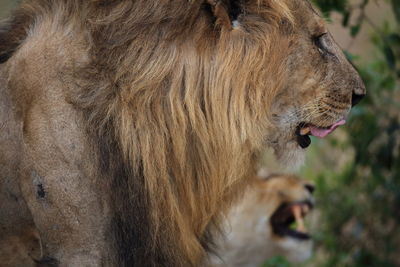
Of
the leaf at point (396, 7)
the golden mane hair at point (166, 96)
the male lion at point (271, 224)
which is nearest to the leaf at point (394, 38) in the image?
the leaf at point (396, 7)

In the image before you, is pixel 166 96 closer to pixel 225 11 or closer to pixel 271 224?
pixel 225 11

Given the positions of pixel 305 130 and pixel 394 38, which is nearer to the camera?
pixel 305 130

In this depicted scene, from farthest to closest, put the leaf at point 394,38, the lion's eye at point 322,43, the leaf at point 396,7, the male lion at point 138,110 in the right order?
the leaf at point 394,38
the leaf at point 396,7
the lion's eye at point 322,43
the male lion at point 138,110

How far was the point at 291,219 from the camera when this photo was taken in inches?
193

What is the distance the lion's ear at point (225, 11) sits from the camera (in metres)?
2.86

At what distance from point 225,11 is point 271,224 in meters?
2.17

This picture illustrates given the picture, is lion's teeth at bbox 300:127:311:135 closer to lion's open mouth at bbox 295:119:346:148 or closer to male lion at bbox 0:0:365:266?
lion's open mouth at bbox 295:119:346:148

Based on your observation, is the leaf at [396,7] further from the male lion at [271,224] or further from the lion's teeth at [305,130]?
the lion's teeth at [305,130]

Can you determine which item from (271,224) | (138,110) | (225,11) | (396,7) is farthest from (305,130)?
(271,224)

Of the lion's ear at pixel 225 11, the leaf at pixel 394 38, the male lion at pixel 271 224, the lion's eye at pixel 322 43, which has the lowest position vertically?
the male lion at pixel 271 224

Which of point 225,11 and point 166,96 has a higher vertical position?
point 225,11

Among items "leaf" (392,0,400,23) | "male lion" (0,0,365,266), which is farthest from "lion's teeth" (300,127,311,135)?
"leaf" (392,0,400,23)

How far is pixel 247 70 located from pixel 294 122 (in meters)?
0.32

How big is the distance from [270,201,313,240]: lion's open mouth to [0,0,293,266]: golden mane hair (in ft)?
5.95
